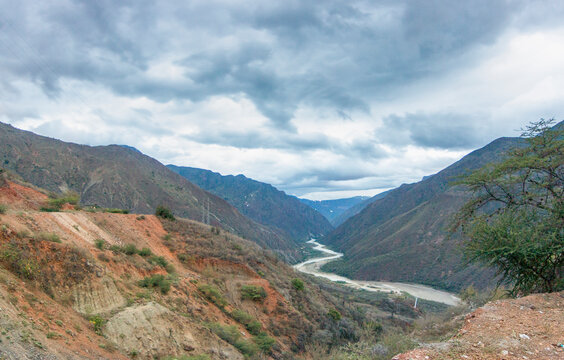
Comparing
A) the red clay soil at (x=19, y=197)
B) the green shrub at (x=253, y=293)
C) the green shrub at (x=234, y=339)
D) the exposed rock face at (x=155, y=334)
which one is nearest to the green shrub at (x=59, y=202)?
the red clay soil at (x=19, y=197)

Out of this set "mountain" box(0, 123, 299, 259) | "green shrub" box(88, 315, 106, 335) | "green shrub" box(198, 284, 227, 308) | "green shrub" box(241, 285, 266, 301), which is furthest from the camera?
"mountain" box(0, 123, 299, 259)

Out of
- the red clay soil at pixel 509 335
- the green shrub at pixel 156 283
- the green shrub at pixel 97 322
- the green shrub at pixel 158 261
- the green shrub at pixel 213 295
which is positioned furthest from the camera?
the green shrub at pixel 158 261

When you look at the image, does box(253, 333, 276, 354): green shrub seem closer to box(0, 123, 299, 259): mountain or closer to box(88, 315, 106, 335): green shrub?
box(88, 315, 106, 335): green shrub

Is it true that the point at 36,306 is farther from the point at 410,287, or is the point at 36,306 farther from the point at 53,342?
the point at 410,287

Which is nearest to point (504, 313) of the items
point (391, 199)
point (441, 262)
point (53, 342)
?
point (53, 342)

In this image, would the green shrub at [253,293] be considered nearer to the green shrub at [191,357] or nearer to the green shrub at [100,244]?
the green shrub at [100,244]

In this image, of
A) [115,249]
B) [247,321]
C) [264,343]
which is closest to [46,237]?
[115,249]

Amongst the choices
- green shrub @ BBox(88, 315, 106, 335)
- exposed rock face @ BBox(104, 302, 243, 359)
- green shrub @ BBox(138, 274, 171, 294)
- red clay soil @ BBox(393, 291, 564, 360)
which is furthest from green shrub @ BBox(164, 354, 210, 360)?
red clay soil @ BBox(393, 291, 564, 360)
